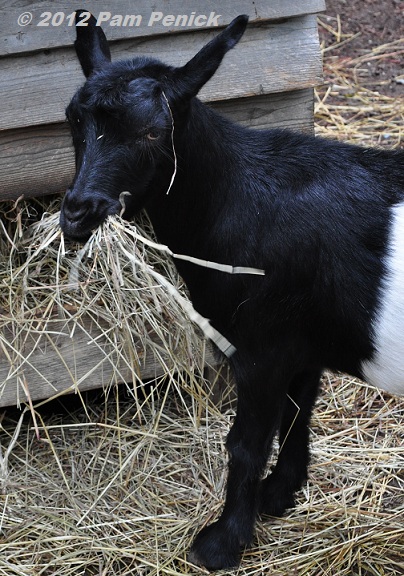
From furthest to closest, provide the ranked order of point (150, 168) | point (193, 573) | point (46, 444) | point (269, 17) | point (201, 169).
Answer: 1. point (46, 444)
2. point (269, 17)
3. point (193, 573)
4. point (201, 169)
5. point (150, 168)

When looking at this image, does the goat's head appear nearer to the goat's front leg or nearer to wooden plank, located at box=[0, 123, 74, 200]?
the goat's front leg

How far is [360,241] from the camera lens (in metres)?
3.20

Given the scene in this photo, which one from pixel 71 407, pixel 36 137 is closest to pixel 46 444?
pixel 71 407

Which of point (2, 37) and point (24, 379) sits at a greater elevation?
point (2, 37)

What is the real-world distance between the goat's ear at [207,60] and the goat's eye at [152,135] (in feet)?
0.49

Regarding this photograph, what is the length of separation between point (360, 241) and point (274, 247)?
0.30 m

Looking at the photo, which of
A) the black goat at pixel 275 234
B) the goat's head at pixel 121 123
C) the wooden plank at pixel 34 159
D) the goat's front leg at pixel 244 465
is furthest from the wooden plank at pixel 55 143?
the goat's front leg at pixel 244 465

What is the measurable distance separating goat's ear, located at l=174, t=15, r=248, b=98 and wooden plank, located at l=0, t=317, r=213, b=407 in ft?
4.64

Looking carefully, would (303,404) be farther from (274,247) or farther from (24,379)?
(24,379)

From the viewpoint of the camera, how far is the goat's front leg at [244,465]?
3.41m

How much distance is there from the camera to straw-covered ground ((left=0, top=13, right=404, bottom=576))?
3.61 meters

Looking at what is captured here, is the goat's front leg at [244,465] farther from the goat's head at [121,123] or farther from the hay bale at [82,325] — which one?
the goat's head at [121,123]

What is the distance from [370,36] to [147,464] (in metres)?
4.40

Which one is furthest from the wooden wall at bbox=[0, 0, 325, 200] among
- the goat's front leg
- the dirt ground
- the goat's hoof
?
the dirt ground
